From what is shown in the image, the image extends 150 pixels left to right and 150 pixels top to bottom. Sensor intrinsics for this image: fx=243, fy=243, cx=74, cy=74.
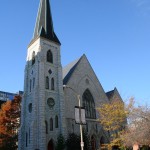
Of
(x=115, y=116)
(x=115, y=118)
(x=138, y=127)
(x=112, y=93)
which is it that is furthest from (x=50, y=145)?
(x=112, y=93)

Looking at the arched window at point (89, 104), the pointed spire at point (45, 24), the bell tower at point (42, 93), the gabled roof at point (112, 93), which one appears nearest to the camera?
the bell tower at point (42, 93)

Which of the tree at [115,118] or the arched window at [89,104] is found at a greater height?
the arched window at [89,104]

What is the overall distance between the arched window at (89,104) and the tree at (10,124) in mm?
13443

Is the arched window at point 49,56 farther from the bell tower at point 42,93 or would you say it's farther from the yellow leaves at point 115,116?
the yellow leaves at point 115,116

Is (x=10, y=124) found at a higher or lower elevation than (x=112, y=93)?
lower

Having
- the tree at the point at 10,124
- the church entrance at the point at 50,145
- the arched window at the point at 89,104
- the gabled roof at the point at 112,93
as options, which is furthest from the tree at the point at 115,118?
the tree at the point at 10,124

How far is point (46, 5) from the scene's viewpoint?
158 feet

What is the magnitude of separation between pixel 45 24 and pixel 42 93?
48.0ft

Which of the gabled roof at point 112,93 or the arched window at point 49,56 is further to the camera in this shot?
the gabled roof at point 112,93

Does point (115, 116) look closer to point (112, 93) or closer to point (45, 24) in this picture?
point (112, 93)

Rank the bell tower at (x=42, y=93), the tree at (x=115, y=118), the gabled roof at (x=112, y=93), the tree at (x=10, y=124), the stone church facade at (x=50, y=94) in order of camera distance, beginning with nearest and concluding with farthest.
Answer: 1. the tree at (x=115, y=118)
2. the bell tower at (x=42, y=93)
3. the stone church facade at (x=50, y=94)
4. the tree at (x=10, y=124)
5. the gabled roof at (x=112, y=93)

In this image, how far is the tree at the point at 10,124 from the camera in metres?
A: 42.1

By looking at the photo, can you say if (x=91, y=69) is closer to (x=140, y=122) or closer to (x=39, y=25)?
(x=39, y=25)

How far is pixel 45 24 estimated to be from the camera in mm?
45531
